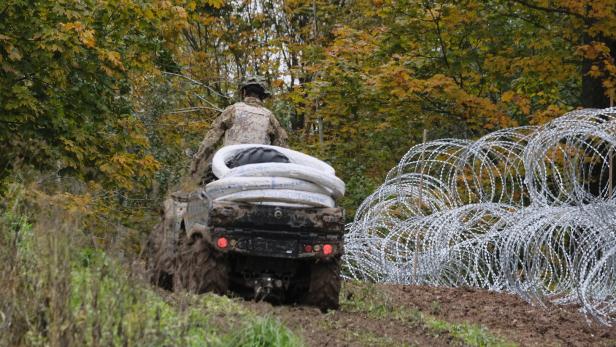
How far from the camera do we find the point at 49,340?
19.1ft

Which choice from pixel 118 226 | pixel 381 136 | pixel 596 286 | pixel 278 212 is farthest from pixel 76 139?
pixel 381 136

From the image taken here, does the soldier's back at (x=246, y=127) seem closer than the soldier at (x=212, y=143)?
No

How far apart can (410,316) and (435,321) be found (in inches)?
10.7

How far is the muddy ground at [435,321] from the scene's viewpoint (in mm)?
8781

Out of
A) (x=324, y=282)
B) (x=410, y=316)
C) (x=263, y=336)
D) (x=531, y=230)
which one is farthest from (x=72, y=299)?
(x=531, y=230)

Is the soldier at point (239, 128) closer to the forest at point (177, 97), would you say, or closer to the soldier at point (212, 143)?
the soldier at point (212, 143)

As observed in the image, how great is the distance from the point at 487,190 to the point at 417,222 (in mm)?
7902

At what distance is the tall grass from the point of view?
19.2ft

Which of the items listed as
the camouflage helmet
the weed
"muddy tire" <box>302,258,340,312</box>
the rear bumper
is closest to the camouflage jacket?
the camouflage helmet

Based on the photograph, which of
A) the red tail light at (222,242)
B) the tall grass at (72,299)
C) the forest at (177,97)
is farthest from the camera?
the red tail light at (222,242)

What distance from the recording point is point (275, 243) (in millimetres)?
9602

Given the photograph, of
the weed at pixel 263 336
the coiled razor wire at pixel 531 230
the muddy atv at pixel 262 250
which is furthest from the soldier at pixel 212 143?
the coiled razor wire at pixel 531 230

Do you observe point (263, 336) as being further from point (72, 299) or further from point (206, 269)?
point (206, 269)

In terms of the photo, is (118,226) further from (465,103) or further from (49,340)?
(465,103)
